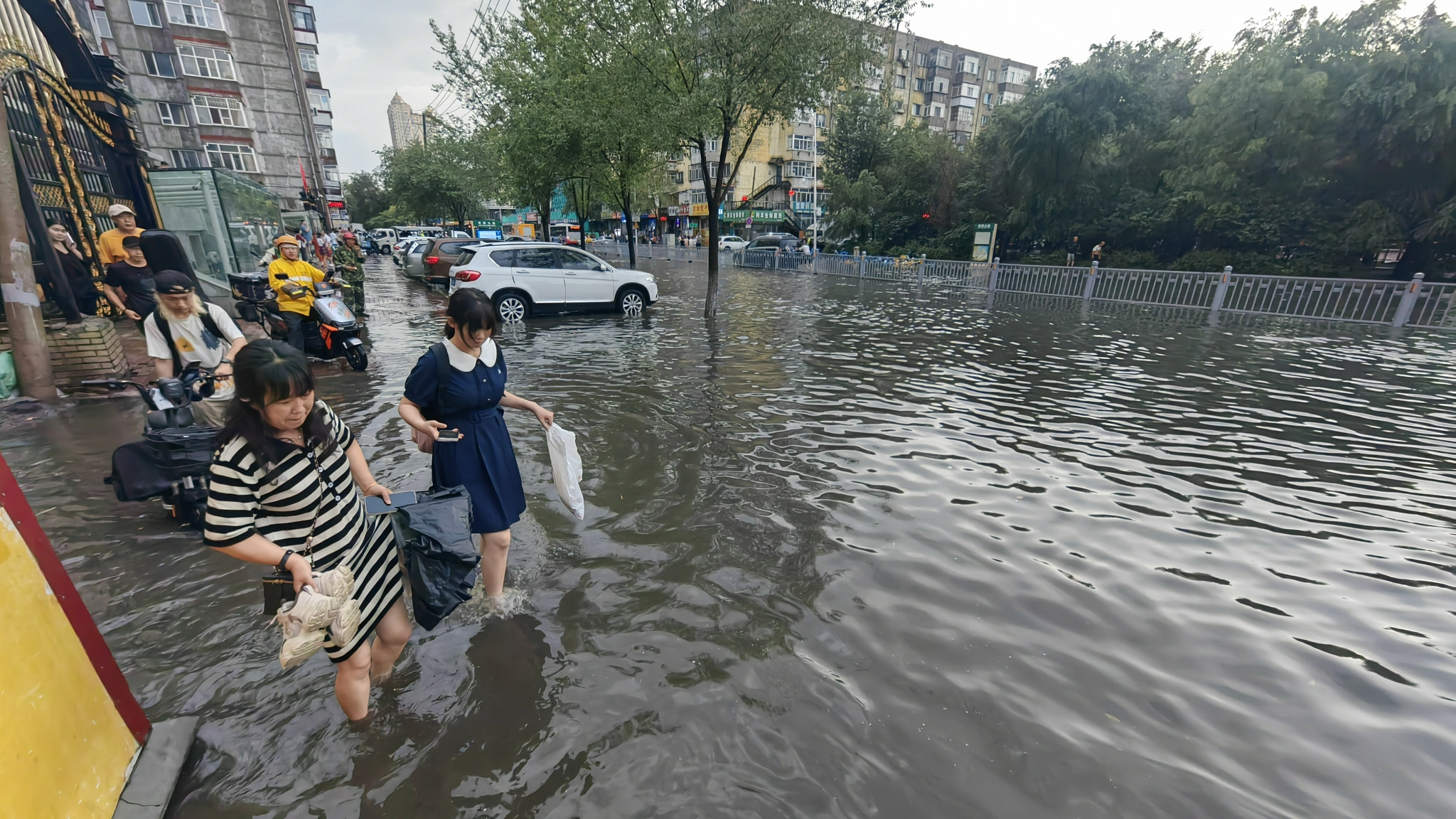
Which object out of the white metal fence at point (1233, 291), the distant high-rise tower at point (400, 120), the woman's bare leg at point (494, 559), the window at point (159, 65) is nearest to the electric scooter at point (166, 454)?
the woman's bare leg at point (494, 559)

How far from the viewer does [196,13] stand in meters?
32.4

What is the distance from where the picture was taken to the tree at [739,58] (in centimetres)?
1088

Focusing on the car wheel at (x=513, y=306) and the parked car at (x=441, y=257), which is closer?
the car wheel at (x=513, y=306)

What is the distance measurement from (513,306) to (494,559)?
10127 millimetres

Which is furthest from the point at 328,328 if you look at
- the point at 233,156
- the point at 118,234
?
the point at 233,156

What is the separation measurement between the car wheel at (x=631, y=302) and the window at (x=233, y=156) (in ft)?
113

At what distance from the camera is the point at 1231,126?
837 inches

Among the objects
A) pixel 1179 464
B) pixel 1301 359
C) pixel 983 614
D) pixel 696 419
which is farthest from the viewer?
pixel 1301 359

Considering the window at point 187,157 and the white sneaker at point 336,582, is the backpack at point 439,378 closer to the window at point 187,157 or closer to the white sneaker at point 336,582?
the white sneaker at point 336,582

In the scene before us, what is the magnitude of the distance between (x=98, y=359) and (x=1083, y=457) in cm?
1071

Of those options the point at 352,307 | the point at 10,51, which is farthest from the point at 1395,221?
the point at 10,51

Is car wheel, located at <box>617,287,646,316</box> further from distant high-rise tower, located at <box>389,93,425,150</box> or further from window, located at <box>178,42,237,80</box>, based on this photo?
distant high-rise tower, located at <box>389,93,425,150</box>

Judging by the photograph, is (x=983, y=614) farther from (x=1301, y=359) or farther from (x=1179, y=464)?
(x=1301, y=359)

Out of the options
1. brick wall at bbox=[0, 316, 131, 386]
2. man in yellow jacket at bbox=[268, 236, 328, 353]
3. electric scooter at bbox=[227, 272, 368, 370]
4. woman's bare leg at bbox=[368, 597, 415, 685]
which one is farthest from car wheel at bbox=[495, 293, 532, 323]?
woman's bare leg at bbox=[368, 597, 415, 685]
